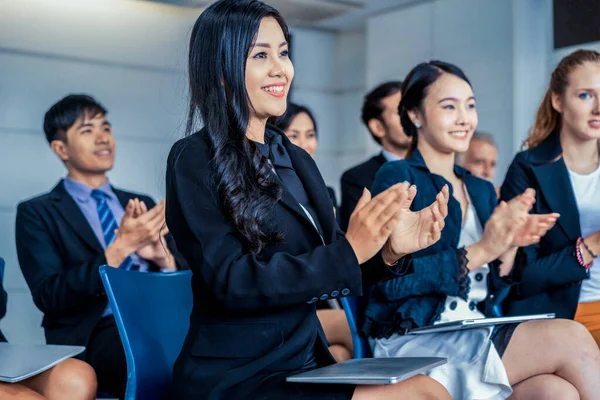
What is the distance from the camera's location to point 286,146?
6.61ft

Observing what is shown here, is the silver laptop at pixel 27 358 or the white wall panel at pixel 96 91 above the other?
the white wall panel at pixel 96 91

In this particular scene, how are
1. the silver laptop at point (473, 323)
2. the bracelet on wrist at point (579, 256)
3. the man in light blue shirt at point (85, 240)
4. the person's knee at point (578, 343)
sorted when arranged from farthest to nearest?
the man in light blue shirt at point (85, 240) < the bracelet on wrist at point (579, 256) < the person's knee at point (578, 343) < the silver laptop at point (473, 323)

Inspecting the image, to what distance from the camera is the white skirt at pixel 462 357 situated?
7.23 ft

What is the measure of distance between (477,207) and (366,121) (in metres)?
1.54

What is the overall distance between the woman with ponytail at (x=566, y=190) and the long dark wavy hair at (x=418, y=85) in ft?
1.30

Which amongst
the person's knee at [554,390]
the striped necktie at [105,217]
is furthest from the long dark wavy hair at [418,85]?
the striped necktie at [105,217]

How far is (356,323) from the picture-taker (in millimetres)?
2523

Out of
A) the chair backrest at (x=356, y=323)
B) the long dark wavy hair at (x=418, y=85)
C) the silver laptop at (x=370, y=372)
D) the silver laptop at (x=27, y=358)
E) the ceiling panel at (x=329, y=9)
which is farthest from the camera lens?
the ceiling panel at (x=329, y=9)

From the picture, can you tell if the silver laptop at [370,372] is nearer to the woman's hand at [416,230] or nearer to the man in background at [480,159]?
the woman's hand at [416,230]

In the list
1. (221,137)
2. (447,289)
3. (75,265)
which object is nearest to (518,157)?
(447,289)

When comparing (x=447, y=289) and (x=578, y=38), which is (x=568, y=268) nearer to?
(x=447, y=289)

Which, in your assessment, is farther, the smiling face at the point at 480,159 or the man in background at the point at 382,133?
the smiling face at the point at 480,159

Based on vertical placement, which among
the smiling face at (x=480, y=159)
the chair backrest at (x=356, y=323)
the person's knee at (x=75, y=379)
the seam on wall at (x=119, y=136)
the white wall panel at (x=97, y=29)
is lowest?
the person's knee at (x=75, y=379)

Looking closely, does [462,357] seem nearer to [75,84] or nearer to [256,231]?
[256,231]
